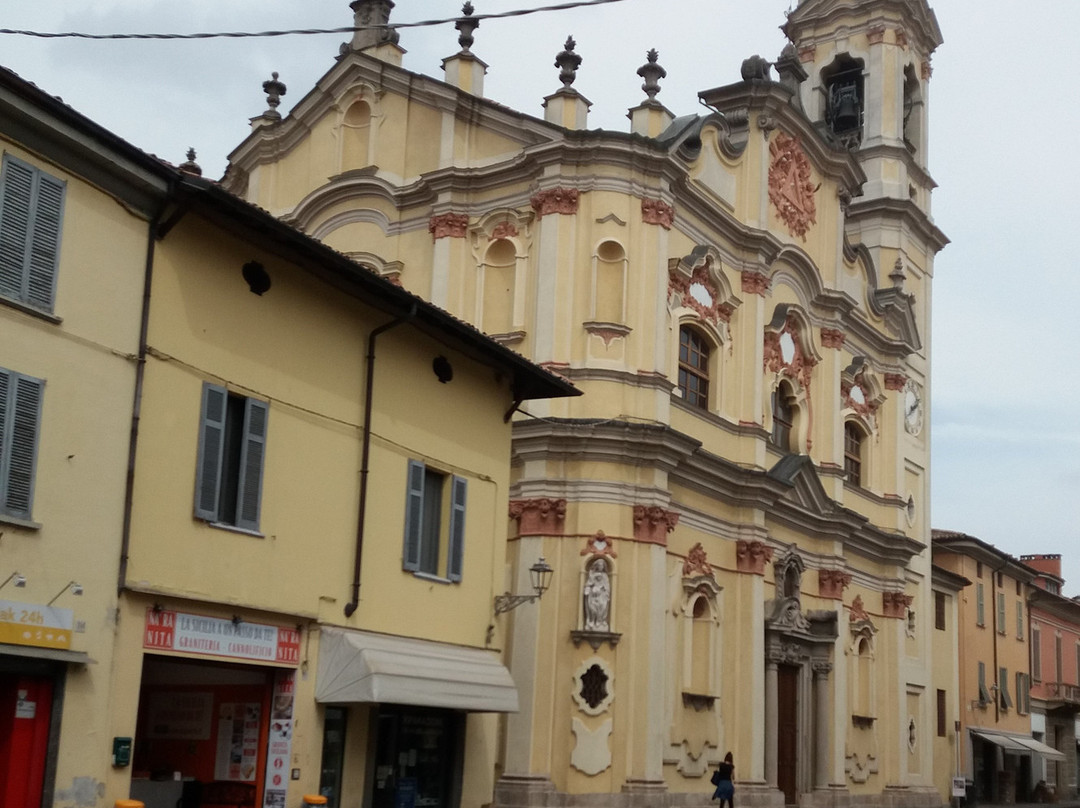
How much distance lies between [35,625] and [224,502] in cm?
290

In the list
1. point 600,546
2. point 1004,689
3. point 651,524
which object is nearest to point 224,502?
point 600,546

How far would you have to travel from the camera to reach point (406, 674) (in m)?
16.7

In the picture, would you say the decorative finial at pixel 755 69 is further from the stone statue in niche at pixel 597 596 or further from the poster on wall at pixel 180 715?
the poster on wall at pixel 180 715

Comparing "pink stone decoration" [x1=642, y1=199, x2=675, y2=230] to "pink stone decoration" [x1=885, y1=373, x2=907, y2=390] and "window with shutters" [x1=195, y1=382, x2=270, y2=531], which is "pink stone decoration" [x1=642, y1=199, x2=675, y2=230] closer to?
"pink stone decoration" [x1=885, y1=373, x2=907, y2=390]

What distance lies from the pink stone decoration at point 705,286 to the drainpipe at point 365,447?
1172 centimetres

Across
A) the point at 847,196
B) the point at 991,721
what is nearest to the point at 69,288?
the point at 847,196

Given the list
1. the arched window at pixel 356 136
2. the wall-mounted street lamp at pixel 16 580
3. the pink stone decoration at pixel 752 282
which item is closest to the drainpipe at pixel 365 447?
the wall-mounted street lamp at pixel 16 580

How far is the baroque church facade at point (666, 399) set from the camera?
26188mm

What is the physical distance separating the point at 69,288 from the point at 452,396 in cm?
660

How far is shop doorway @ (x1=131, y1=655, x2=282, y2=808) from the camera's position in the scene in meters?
15.7

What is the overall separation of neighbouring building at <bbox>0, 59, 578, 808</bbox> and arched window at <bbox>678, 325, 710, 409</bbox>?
9.27 metres

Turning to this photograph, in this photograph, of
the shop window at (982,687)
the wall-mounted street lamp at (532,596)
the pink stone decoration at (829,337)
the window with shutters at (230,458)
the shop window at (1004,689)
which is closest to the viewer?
the window with shutters at (230,458)

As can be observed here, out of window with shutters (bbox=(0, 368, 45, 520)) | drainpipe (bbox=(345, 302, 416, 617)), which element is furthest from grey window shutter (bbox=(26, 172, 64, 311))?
drainpipe (bbox=(345, 302, 416, 617))

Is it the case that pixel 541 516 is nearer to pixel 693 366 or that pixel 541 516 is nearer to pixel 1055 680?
pixel 693 366
